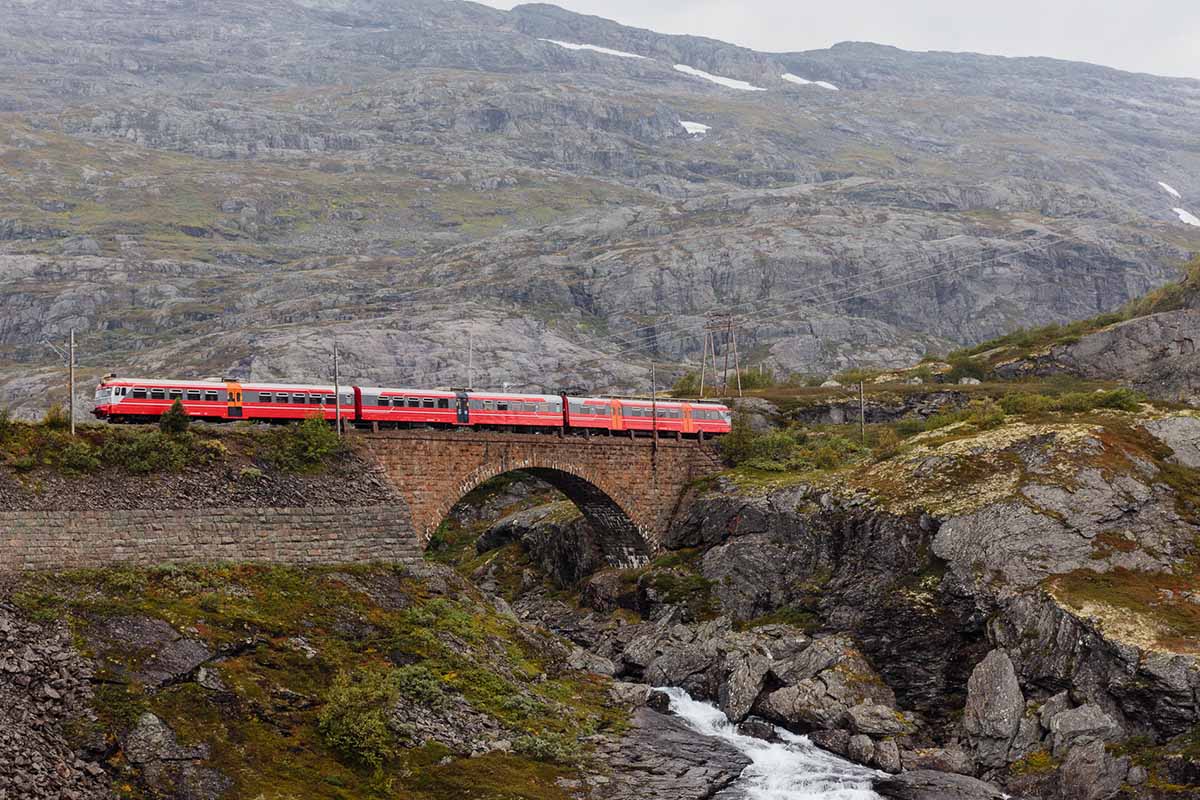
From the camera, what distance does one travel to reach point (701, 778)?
51719mm

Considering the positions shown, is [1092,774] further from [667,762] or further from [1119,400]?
[1119,400]

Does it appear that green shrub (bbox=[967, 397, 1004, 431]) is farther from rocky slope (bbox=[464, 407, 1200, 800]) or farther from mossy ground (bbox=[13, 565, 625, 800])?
mossy ground (bbox=[13, 565, 625, 800])

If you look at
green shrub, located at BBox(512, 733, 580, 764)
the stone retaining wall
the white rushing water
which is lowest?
the white rushing water

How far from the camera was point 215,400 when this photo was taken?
67.7 metres

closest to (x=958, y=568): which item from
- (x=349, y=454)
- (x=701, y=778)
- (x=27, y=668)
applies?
(x=701, y=778)

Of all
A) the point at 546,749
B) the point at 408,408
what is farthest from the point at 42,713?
the point at 408,408

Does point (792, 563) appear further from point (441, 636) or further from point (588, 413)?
point (441, 636)

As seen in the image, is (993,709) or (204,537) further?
(204,537)

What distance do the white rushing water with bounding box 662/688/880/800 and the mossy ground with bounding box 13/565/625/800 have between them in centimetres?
624

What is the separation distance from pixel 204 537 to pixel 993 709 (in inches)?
1539

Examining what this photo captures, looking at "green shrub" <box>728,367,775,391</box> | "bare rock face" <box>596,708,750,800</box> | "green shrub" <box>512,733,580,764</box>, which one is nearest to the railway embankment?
"green shrub" <box>512,733,580,764</box>

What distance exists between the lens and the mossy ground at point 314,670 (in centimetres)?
4291

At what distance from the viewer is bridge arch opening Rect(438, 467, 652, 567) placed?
78.7 meters

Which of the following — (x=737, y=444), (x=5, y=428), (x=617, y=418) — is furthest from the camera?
(x=737, y=444)
